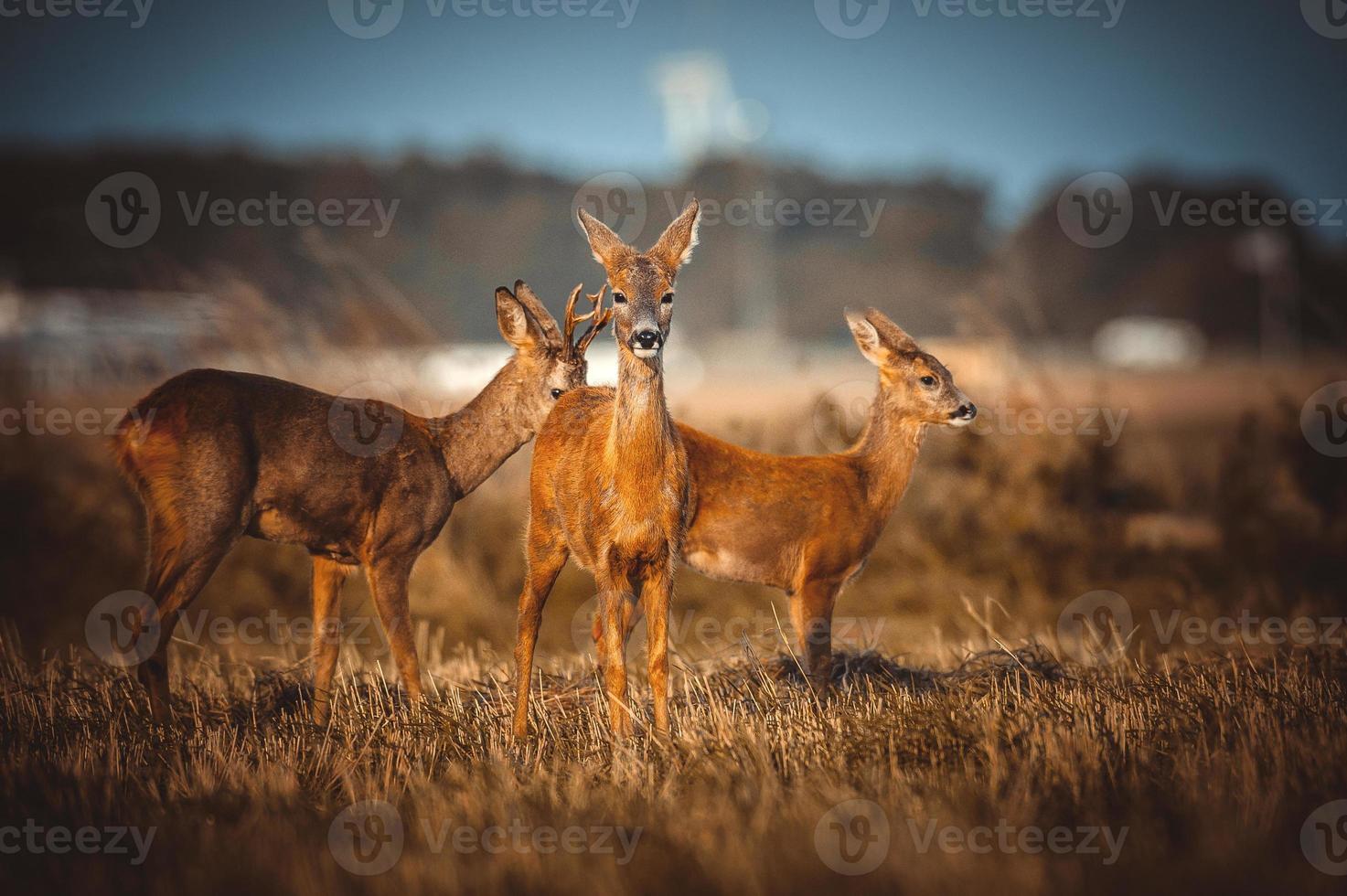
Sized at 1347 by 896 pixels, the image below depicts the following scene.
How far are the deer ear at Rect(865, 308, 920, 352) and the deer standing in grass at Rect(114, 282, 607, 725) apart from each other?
83.3 inches

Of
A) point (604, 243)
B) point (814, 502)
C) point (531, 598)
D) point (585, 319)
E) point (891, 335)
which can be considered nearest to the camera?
point (604, 243)

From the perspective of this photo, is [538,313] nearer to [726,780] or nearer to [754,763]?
[754,763]

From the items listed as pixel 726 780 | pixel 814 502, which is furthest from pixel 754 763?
pixel 814 502

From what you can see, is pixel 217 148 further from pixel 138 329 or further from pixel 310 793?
pixel 310 793

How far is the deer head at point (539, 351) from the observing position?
7078mm

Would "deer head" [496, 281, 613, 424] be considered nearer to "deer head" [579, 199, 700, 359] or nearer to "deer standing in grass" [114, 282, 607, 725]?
"deer standing in grass" [114, 282, 607, 725]

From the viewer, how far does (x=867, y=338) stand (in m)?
7.71

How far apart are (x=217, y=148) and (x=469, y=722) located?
49.8 metres

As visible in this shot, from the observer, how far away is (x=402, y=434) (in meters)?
6.92

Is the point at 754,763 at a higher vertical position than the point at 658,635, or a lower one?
lower

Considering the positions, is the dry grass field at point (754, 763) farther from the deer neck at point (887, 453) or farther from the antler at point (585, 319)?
the antler at point (585, 319)

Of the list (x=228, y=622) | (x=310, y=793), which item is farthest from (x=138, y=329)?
(x=310, y=793)

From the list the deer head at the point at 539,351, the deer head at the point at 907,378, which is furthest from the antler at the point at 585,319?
the deer head at the point at 907,378

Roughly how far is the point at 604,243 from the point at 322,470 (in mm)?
2222
